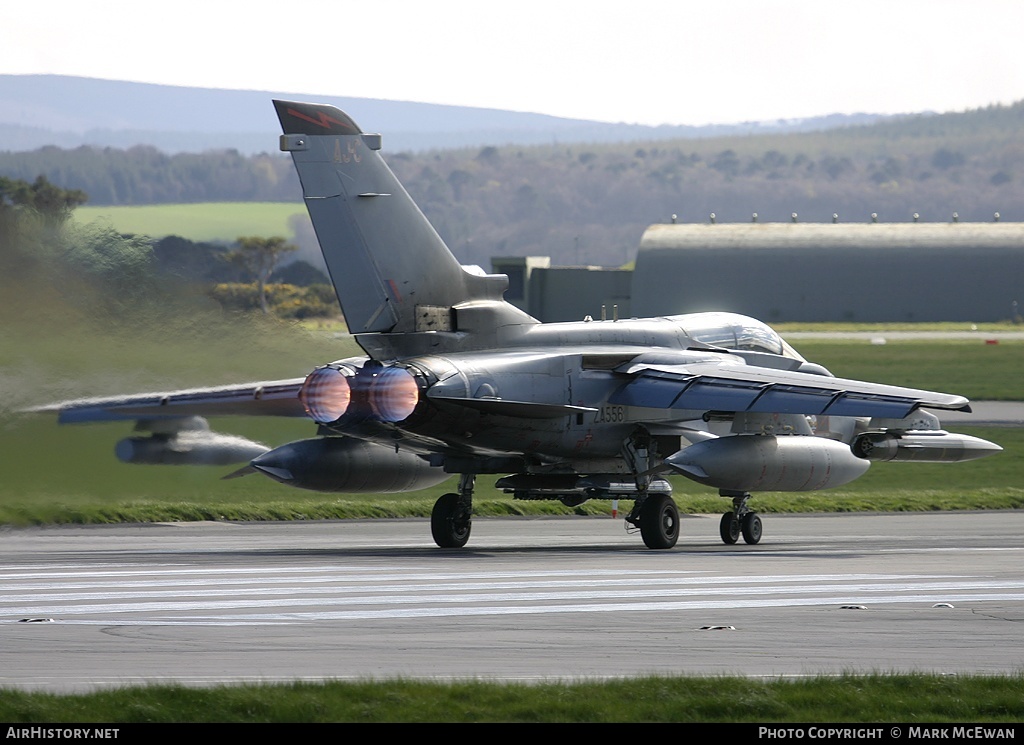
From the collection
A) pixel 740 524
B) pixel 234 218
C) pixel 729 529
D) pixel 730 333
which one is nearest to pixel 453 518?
pixel 729 529

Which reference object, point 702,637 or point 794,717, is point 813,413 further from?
point 794,717

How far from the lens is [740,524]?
24781 mm

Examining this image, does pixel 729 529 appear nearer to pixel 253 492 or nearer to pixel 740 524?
pixel 740 524

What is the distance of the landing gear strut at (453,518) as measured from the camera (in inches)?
907

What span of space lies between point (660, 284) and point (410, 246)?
8503cm

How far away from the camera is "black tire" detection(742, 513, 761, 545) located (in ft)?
81.3

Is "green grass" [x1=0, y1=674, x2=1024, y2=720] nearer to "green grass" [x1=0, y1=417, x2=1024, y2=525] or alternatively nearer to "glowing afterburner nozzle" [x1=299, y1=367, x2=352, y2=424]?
"glowing afterburner nozzle" [x1=299, y1=367, x2=352, y2=424]

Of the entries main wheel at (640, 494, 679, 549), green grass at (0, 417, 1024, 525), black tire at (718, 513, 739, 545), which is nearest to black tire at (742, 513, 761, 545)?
black tire at (718, 513, 739, 545)

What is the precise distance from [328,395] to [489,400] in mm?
2084

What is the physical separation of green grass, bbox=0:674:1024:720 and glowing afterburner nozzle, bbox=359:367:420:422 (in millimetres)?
10744

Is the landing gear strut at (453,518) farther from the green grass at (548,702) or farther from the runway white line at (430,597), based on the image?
the green grass at (548,702)

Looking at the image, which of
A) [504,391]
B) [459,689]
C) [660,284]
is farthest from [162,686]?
[660,284]

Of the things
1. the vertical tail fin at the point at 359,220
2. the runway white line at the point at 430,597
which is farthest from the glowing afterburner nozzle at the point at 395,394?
the runway white line at the point at 430,597

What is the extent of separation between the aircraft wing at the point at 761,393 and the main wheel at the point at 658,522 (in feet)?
4.36
